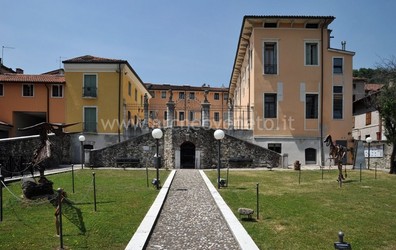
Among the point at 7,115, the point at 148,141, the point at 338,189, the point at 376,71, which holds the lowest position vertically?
the point at 338,189

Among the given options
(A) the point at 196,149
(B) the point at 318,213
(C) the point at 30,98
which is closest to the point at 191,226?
(B) the point at 318,213

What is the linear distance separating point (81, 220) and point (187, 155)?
722 inches

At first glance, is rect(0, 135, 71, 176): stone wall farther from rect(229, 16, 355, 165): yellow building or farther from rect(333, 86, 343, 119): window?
rect(333, 86, 343, 119): window

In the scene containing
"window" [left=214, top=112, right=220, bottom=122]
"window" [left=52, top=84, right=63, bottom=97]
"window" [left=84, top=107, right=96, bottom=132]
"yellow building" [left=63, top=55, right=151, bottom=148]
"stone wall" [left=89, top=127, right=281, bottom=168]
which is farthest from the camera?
"window" [left=214, top=112, right=220, bottom=122]

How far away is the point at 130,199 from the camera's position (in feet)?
40.4

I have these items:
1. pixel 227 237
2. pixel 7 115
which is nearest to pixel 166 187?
pixel 227 237

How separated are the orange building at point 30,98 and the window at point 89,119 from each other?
2272mm

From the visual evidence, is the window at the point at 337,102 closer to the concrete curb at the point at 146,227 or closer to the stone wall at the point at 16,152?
the concrete curb at the point at 146,227

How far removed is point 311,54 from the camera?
29.9m

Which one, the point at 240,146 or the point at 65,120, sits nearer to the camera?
the point at 240,146

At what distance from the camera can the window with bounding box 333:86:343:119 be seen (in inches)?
1172

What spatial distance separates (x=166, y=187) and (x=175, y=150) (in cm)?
1172

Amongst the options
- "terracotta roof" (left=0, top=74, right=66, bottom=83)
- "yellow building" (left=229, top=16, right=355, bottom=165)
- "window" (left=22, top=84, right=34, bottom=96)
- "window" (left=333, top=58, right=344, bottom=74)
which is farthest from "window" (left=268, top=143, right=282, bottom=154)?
"window" (left=22, top=84, right=34, bottom=96)

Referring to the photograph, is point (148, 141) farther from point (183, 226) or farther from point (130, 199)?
point (183, 226)
